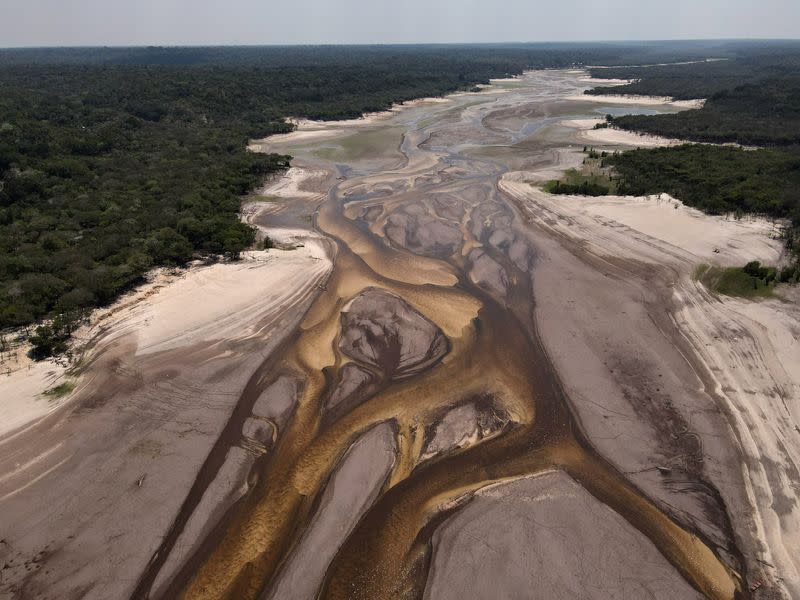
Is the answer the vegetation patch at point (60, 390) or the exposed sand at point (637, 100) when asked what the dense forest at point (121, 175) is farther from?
the exposed sand at point (637, 100)

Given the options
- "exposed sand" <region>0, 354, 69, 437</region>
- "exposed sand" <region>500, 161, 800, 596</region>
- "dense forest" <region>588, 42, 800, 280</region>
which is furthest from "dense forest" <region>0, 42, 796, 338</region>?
"exposed sand" <region>500, 161, 800, 596</region>

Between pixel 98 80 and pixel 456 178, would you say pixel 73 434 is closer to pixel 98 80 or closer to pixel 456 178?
pixel 456 178

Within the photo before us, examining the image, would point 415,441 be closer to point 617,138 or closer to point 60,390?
point 60,390

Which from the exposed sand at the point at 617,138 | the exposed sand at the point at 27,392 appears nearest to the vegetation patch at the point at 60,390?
the exposed sand at the point at 27,392

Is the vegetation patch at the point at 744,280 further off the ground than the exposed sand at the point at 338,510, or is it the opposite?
the vegetation patch at the point at 744,280

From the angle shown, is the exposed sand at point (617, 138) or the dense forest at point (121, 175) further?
the exposed sand at point (617, 138)

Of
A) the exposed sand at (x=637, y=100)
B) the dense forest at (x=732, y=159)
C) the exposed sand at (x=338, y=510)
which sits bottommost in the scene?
the exposed sand at (x=338, y=510)

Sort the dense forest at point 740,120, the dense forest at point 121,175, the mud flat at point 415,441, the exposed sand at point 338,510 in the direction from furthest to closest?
the dense forest at point 740,120 < the dense forest at point 121,175 < the mud flat at point 415,441 < the exposed sand at point 338,510

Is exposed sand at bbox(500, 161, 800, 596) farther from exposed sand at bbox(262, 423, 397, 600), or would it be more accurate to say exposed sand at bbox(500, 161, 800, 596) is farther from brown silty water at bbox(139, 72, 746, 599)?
exposed sand at bbox(262, 423, 397, 600)

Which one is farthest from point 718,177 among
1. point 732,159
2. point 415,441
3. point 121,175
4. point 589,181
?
point 121,175
